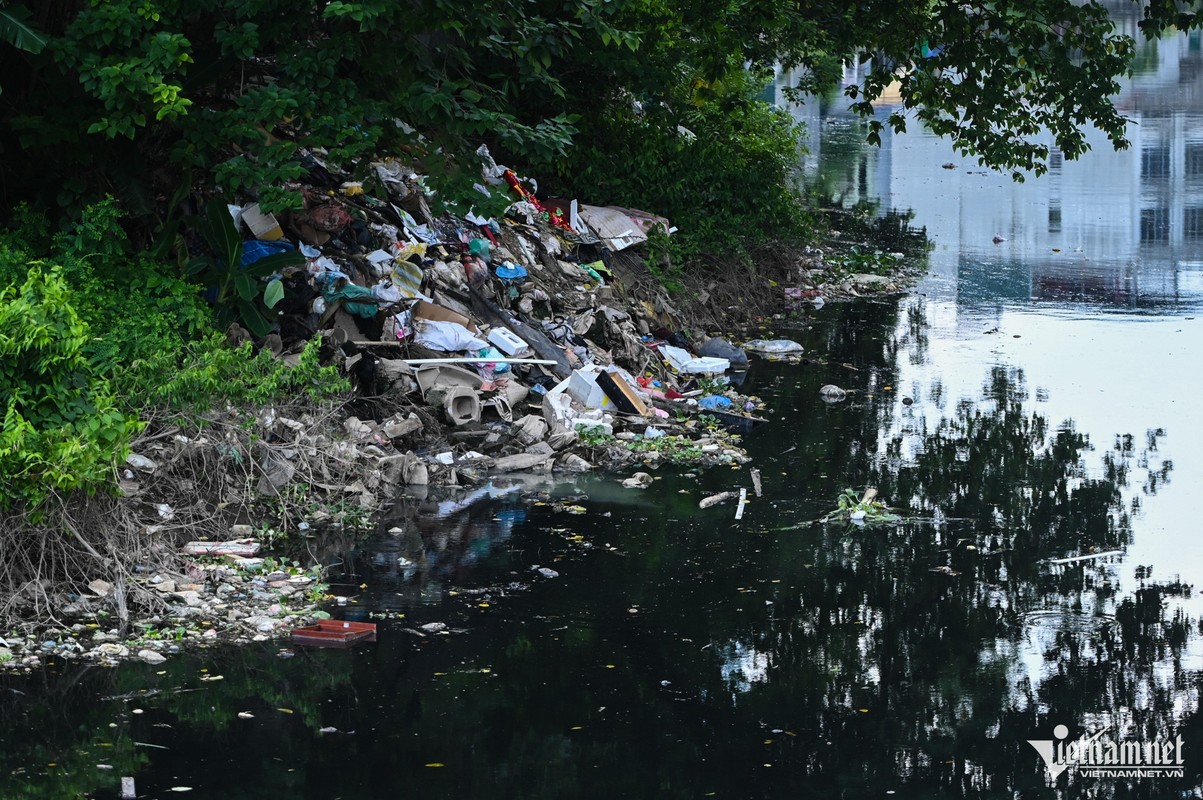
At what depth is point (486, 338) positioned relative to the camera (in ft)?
40.4

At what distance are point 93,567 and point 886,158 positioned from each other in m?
28.2

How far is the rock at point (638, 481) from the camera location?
10.5 m

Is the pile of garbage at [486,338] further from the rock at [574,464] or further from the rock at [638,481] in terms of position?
the rock at [638,481]

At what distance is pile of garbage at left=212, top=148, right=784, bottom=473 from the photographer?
442 inches

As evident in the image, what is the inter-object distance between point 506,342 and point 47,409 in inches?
206

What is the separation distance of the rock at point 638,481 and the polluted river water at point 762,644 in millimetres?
111

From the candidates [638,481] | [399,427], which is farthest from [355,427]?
[638,481]

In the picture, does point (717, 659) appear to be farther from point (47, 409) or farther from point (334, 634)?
point (47, 409)

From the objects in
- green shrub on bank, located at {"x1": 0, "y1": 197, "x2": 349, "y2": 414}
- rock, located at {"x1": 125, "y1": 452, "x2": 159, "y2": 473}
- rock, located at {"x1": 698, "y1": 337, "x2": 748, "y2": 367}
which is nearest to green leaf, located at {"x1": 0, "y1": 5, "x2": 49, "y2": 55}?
green shrub on bank, located at {"x1": 0, "y1": 197, "x2": 349, "y2": 414}

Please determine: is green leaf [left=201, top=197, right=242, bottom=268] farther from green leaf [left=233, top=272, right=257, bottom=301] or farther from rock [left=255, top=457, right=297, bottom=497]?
rock [left=255, top=457, right=297, bottom=497]

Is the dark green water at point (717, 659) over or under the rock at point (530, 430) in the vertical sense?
under

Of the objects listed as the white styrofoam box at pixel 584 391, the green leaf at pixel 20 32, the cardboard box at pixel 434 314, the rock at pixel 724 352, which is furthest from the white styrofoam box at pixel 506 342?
the green leaf at pixel 20 32

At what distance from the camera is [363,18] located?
9156mm

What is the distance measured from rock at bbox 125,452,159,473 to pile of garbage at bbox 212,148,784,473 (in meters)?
1.94
